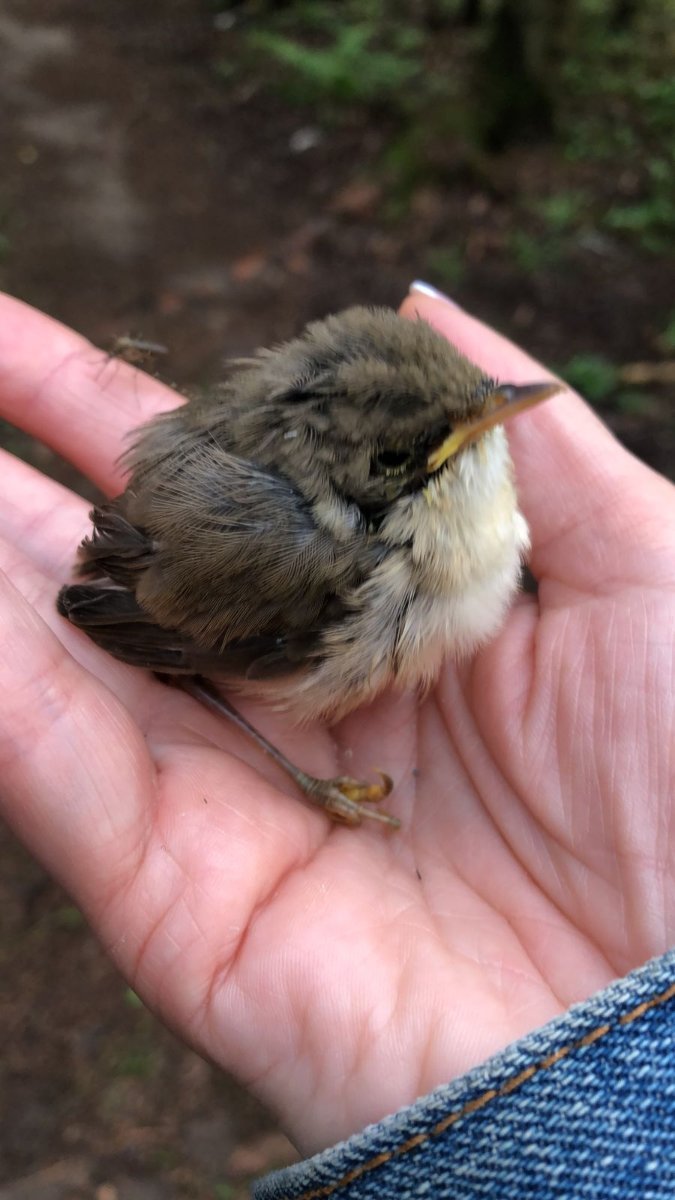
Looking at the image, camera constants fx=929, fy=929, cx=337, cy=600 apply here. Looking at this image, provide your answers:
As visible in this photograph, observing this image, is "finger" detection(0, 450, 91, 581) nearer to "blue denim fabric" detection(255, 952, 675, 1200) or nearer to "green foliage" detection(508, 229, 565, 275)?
"blue denim fabric" detection(255, 952, 675, 1200)

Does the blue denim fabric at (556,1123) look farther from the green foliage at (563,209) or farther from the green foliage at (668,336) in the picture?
the green foliage at (563,209)

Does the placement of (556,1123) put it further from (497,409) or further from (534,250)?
(534,250)

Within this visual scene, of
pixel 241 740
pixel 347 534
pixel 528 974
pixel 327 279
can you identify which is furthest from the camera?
pixel 327 279

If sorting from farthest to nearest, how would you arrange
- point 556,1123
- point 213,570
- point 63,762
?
point 213,570
point 63,762
point 556,1123

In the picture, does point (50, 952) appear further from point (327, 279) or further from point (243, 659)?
point (327, 279)

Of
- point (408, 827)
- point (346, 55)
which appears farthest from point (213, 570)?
point (346, 55)

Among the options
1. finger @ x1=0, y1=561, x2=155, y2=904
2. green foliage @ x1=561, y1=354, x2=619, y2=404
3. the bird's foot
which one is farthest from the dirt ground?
finger @ x1=0, y1=561, x2=155, y2=904

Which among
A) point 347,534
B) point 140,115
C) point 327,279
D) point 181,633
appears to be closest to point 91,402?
point 181,633
